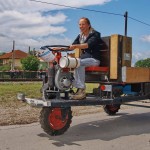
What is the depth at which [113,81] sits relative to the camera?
7.56 m

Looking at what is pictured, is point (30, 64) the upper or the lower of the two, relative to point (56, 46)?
upper

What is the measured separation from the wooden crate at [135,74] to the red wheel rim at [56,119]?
1588 mm

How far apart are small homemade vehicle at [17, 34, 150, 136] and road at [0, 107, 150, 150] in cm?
34

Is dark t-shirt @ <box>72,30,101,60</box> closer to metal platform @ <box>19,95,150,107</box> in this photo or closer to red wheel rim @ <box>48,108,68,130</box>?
metal platform @ <box>19,95,150,107</box>

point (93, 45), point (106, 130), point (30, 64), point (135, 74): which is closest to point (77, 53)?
point (93, 45)

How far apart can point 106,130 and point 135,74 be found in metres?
1.30

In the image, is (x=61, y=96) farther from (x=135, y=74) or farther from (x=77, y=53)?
(x=135, y=74)

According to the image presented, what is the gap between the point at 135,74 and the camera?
305 inches

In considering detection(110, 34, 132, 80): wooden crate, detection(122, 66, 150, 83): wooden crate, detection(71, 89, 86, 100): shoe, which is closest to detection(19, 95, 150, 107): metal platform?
detection(71, 89, 86, 100): shoe

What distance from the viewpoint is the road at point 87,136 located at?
6129mm

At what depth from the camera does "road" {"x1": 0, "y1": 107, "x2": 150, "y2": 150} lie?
6.13 metres

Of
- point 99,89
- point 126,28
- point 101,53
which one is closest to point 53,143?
point 99,89

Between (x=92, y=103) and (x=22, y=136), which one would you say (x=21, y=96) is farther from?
(x=92, y=103)

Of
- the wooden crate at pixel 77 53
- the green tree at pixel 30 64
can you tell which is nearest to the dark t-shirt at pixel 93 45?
the wooden crate at pixel 77 53
